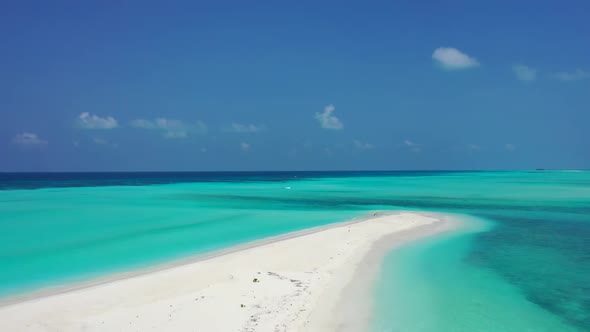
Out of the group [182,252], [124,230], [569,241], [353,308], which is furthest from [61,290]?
[569,241]

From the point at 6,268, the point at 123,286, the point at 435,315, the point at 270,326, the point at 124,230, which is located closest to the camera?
the point at 270,326

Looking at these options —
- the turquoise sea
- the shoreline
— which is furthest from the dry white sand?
the turquoise sea

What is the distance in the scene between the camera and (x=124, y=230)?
807 inches

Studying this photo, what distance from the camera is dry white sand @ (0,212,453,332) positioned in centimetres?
782

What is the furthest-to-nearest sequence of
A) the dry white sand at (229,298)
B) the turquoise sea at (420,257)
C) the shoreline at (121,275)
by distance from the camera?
the shoreline at (121,275) → the turquoise sea at (420,257) → the dry white sand at (229,298)

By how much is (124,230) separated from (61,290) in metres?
10.4

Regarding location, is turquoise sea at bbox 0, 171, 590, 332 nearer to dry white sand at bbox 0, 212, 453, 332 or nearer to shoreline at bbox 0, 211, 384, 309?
shoreline at bbox 0, 211, 384, 309

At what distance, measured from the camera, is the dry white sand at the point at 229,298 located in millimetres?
7820

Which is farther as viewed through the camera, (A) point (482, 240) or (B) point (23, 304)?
(A) point (482, 240)

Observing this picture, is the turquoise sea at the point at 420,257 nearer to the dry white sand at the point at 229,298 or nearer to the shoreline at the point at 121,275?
the shoreline at the point at 121,275

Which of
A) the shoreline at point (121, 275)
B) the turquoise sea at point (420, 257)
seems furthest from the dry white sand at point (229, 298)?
the turquoise sea at point (420, 257)

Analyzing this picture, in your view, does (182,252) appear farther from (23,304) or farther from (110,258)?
(23,304)

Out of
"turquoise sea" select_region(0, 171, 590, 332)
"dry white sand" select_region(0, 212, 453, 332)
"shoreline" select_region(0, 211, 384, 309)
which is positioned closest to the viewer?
"dry white sand" select_region(0, 212, 453, 332)

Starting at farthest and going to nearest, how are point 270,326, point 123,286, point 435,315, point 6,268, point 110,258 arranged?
point 110,258
point 6,268
point 123,286
point 435,315
point 270,326
